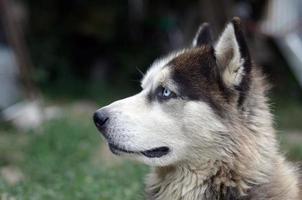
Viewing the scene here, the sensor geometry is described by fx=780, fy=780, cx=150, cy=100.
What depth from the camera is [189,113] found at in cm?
447

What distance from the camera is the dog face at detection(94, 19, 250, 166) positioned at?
4426 millimetres

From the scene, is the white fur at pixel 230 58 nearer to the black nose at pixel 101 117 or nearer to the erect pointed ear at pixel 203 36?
the erect pointed ear at pixel 203 36

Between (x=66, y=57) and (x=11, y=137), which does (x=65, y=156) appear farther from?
(x=66, y=57)

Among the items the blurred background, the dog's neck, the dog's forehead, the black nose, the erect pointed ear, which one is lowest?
the dog's neck

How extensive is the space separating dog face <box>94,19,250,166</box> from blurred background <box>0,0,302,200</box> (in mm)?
2504

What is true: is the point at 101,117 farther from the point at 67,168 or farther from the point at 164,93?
the point at 67,168

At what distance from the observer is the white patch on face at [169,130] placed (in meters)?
4.44

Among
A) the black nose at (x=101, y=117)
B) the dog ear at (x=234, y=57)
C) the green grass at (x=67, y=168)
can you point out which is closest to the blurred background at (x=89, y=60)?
the green grass at (x=67, y=168)

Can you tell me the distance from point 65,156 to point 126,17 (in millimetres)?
6874

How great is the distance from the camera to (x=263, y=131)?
448 centimetres

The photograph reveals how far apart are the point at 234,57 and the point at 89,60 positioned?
1045cm

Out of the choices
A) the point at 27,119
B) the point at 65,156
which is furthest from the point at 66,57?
the point at 65,156


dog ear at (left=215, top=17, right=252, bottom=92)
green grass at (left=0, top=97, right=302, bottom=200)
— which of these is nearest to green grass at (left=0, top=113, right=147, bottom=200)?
green grass at (left=0, top=97, right=302, bottom=200)

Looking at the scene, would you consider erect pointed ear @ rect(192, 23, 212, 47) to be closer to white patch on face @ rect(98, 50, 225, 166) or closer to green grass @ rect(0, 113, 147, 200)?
white patch on face @ rect(98, 50, 225, 166)
